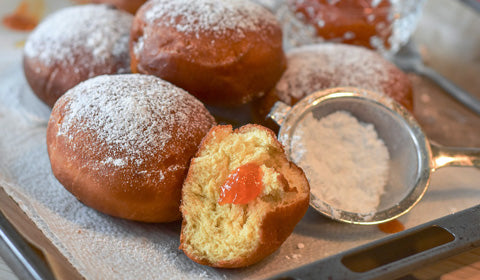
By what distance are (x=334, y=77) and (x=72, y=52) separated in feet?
2.44

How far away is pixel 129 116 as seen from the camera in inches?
36.6

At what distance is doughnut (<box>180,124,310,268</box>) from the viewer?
0.84 metres

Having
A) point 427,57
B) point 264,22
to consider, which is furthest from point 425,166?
point 427,57

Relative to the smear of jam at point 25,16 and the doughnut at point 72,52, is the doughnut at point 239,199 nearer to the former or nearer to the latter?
the doughnut at point 72,52

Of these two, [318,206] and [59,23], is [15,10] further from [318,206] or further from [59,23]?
[318,206]

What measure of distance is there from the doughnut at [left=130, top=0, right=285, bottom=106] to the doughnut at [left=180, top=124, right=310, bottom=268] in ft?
0.76

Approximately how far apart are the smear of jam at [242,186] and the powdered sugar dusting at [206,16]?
→ 408 mm

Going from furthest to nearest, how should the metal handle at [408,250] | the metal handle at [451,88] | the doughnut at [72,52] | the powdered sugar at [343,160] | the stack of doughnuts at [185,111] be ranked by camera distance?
the metal handle at [451,88] → the doughnut at [72,52] → the powdered sugar at [343,160] → the stack of doughnuts at [185,111] → the metal handle at [408,250]

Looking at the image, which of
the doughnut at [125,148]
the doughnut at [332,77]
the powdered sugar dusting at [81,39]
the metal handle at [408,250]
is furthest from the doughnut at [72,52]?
the metal handle at [408,250]

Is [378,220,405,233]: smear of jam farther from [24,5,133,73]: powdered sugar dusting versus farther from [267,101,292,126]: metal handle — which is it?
[24,5,133,73]: powdered sugar dusting

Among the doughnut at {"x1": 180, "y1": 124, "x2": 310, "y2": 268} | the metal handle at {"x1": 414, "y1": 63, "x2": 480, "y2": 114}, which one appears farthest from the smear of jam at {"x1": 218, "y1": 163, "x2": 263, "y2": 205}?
the metal handle at {"x1": 414, "y1": 63, "x2": 480, "y2": 114}

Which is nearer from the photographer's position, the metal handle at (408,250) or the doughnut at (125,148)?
the metal handle at (408,250)

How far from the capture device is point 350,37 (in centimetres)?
173

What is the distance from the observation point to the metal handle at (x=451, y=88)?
1684 millimetres
